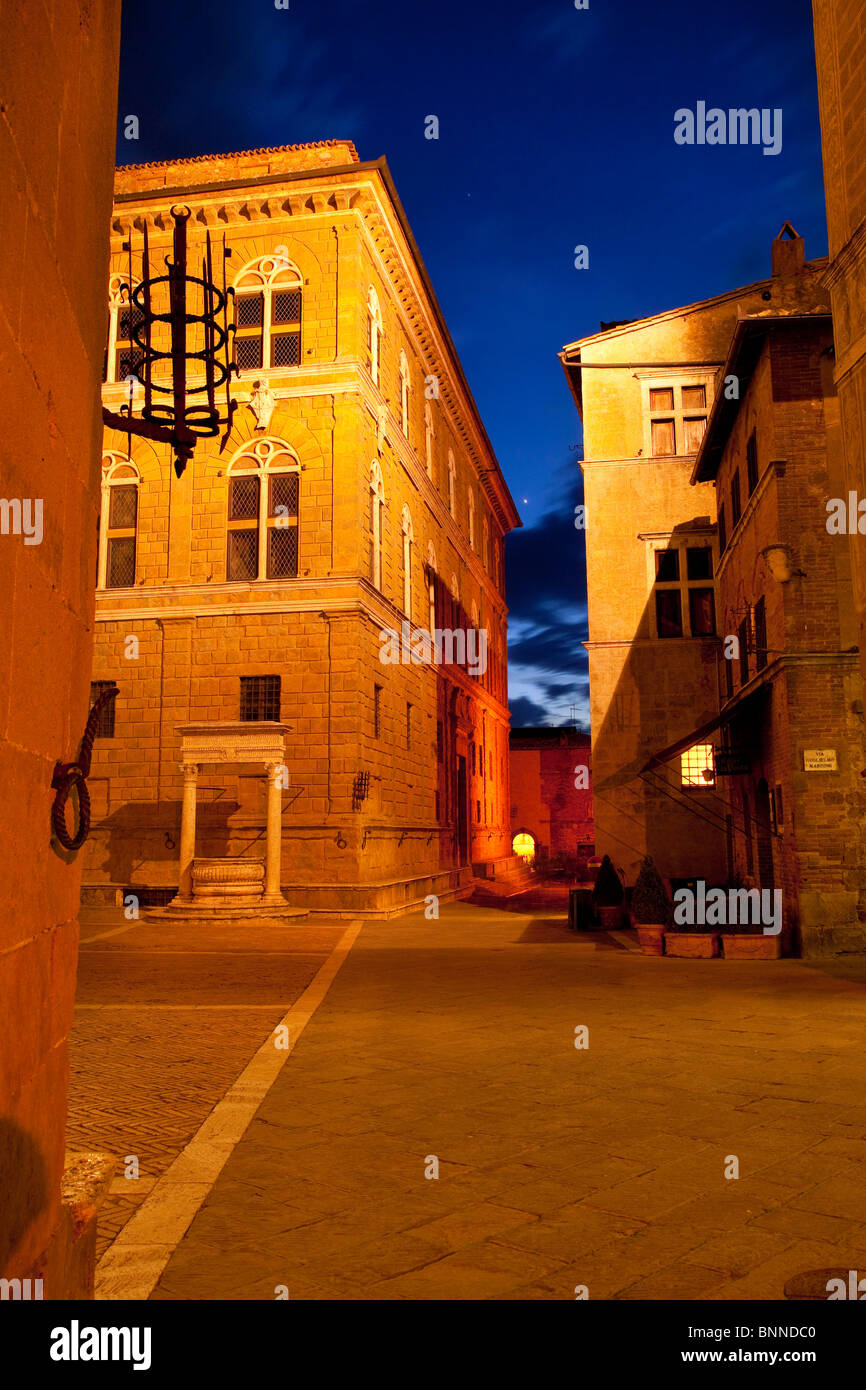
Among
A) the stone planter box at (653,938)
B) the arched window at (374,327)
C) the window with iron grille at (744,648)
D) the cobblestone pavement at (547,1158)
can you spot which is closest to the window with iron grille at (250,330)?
the arched window at (374,327)

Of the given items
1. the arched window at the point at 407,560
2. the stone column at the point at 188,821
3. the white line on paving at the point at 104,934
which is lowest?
the white line on paving at the point at 104,934

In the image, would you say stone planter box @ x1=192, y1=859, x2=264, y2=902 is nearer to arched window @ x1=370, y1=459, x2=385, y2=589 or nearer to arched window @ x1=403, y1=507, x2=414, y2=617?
arched window @ x1=370, y1=459, x2=385, y2=589

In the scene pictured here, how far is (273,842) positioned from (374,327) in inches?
565

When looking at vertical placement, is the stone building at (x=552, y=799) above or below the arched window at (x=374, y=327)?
below

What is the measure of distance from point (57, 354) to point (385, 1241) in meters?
3.74

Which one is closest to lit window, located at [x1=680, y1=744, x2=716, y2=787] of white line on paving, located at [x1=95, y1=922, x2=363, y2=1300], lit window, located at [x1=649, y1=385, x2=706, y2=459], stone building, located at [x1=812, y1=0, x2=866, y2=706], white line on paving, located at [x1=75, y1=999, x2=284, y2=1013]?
lit window, located at [x1=649, y1=385, x2=706, y2=459]

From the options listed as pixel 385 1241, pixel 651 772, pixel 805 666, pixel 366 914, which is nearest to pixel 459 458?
pixel 651 772

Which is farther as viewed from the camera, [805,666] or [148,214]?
[148,214]

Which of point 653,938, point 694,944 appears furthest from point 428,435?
point 694,944

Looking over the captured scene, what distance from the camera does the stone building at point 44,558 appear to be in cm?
269

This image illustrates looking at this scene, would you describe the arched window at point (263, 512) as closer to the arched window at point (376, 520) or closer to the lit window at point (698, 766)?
the arched window at point (376, 520)

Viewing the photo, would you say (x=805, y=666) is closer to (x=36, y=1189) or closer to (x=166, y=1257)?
(x=166, y=1257)

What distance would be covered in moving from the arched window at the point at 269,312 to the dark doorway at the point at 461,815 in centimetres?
1693
